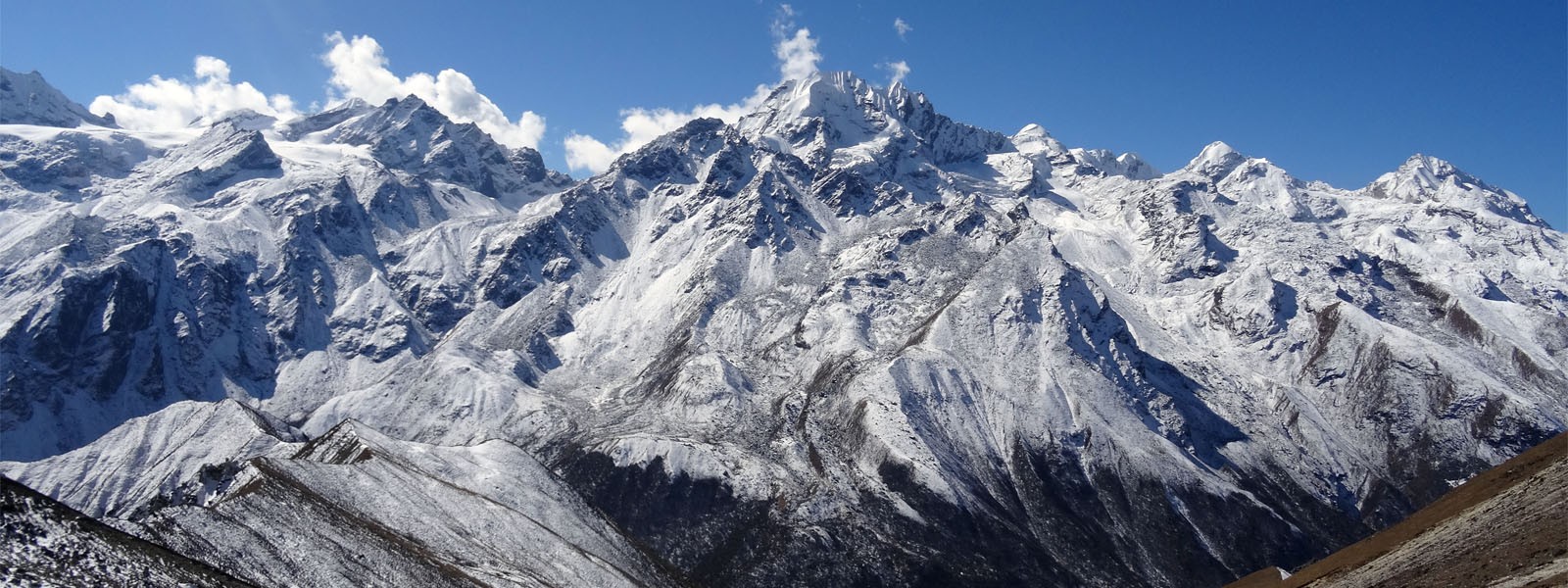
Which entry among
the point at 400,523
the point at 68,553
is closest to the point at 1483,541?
the point at 68,553

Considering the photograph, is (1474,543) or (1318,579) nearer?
(1474,543)

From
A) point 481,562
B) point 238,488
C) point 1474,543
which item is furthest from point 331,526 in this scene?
point 1474,543

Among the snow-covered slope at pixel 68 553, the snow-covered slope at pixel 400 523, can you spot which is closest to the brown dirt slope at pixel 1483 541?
the snow-covered slope at pixel 68 553

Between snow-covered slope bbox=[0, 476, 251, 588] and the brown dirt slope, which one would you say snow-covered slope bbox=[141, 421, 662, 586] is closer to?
snow-covered slope bbox=[0, 476, 251, 588]

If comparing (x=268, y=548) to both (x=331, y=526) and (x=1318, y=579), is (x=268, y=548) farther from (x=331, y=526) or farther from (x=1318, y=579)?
(x=1318, y=579)

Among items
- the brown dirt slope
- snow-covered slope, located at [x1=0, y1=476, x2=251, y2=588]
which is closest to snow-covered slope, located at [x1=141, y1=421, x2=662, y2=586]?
snow-covered slope, located at [x1=0, y1=476, x2=251, y2=588]

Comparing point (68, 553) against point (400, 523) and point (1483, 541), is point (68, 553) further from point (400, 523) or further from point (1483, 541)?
point (1483, 541)

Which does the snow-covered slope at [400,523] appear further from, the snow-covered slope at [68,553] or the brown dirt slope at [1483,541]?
the brown dirt slope at [1483,541]

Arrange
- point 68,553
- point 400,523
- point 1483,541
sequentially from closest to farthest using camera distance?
1. point 68,553
2. point 1483,541
3. point 400,523
